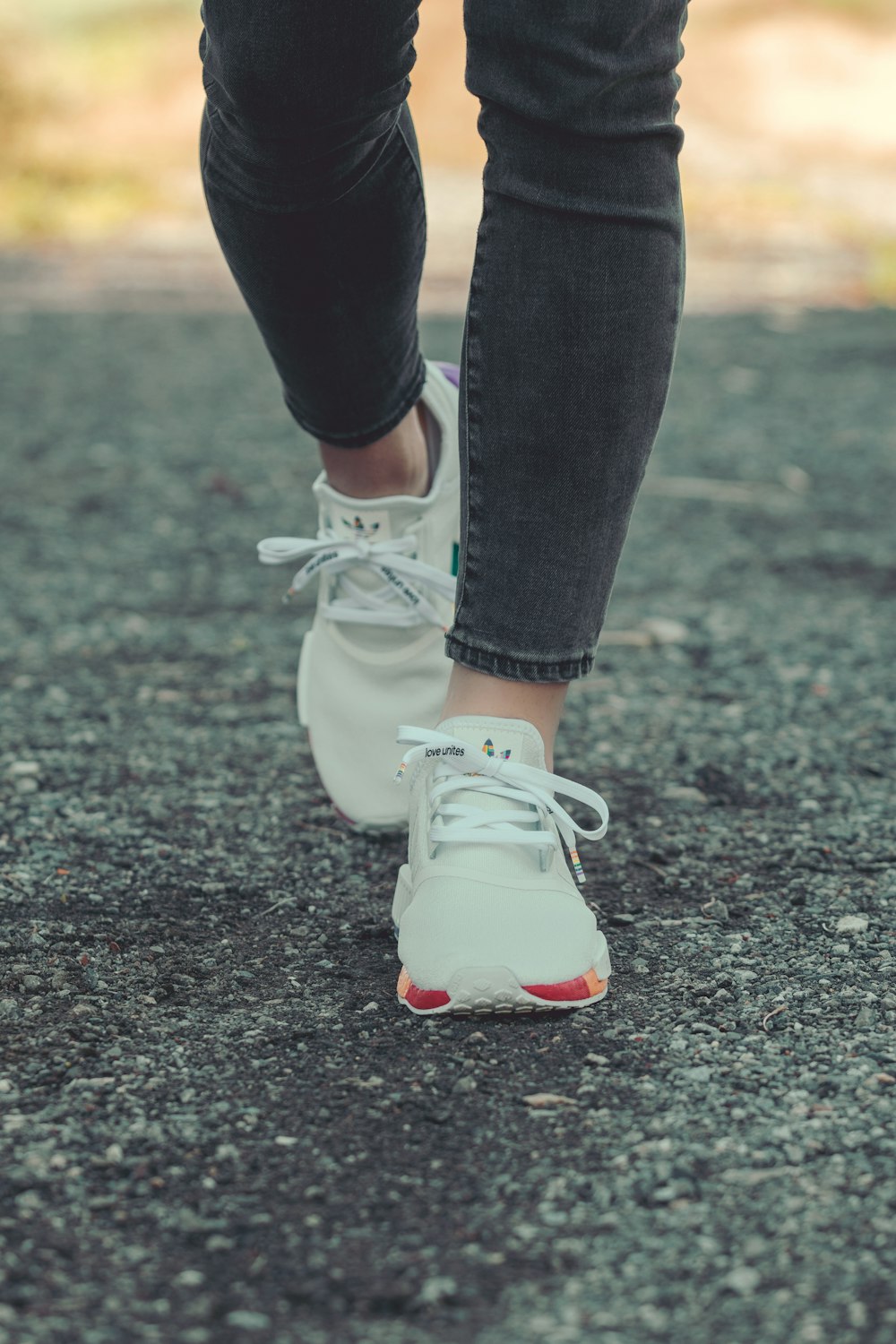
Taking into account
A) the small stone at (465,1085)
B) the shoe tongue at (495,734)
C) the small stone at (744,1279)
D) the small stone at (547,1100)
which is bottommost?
the small stone at (465,1085)

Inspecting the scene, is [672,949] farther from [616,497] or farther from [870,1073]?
[616,497]

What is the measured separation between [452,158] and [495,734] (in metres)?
8.05

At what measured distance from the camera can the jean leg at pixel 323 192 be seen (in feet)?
3.49

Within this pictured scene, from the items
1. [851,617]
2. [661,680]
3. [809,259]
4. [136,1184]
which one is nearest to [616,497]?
[136,1184]

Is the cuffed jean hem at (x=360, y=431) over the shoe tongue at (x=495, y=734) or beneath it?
over

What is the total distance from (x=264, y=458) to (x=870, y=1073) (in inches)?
96.9

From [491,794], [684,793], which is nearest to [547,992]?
Answer: [491,794]

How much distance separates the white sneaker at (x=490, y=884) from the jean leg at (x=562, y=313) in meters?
0.07

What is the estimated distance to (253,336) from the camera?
15.4 feet

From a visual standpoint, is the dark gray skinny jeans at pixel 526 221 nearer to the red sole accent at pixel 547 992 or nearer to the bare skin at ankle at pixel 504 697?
the bare skin at ankle at pixel 504 697

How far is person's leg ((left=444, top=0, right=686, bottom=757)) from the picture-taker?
40.6 inches

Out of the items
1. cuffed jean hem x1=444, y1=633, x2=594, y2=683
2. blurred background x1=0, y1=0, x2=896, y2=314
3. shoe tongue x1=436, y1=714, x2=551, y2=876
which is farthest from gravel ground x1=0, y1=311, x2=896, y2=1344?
blurred background x1=0, y1=0, x2=896, y2=314

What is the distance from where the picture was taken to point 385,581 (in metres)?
1.46

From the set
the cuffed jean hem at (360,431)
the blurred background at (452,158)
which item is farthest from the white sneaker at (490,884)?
the blurred background at (452,158)
